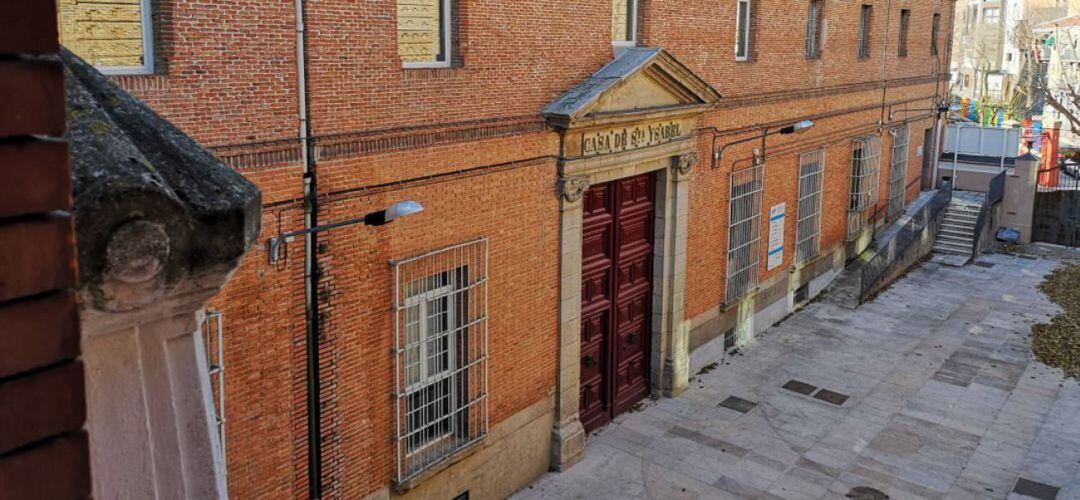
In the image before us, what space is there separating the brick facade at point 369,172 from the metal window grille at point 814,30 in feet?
15.5

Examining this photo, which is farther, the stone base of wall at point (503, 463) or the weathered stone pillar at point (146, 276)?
the stone base of wall at point (503, 463)

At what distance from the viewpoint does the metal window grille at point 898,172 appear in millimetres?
24141

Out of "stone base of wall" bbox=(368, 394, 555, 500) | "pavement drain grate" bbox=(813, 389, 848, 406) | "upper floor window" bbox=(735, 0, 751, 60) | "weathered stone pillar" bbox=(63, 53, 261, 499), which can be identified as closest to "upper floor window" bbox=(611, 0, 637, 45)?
"upper floor window" bbox=(735, 0, 751, 60)

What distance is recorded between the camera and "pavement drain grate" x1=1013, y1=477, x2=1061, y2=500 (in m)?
12.0

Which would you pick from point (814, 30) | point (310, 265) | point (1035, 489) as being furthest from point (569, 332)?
point (814, 30)

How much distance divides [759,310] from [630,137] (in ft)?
21.5

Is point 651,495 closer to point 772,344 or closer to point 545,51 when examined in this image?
point 545,51

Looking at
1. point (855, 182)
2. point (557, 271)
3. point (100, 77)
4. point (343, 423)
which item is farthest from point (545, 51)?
point (855, 182)

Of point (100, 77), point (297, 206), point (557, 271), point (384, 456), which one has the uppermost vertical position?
point (100, 77)

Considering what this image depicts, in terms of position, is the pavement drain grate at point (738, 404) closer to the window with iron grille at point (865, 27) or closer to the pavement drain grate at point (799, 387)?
the pavement drain grate at point (799, 387)

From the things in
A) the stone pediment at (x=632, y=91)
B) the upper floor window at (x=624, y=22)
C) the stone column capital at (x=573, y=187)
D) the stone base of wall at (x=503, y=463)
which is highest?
the upper floor window at (x=624, y=22)

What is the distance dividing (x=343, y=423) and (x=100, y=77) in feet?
21.3

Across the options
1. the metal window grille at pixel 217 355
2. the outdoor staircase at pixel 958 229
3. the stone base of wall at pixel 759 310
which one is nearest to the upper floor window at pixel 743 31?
the stone base of wall at pixel 759 310

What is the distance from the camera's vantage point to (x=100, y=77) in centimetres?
321
